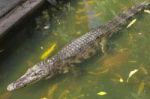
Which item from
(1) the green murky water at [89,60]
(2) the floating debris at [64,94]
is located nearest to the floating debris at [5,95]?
(1) the green murky water at [89,60]

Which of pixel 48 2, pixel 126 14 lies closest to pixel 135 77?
pixel 126 14

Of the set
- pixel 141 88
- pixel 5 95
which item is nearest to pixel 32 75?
pixel 5 95

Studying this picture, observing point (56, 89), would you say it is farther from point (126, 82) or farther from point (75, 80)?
point (126, 82)

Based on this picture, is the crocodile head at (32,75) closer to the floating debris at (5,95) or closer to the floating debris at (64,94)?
the floating debris at (5,95)

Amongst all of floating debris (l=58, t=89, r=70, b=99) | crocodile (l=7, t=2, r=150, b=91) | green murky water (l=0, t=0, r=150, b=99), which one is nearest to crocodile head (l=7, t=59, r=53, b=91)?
crocodile (l=7, t=2, r=150, b=91)

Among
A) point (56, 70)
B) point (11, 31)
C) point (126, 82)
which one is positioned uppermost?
point (11, 31)

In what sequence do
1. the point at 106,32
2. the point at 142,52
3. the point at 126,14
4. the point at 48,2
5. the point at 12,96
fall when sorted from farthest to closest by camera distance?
the point at 48,2, the point at 126,14, the point at 106,32, the point at 142,52, the point at 12,96

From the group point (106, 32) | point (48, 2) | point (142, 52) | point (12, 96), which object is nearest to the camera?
point (12, 96)

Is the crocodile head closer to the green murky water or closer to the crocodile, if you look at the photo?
the crocodile
